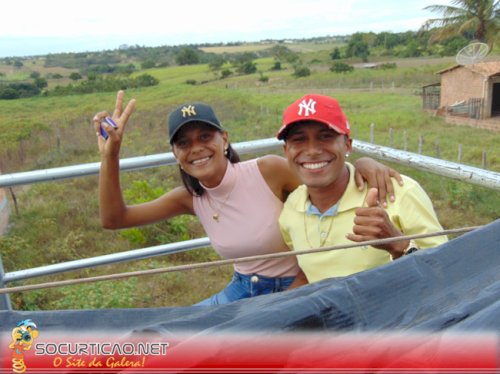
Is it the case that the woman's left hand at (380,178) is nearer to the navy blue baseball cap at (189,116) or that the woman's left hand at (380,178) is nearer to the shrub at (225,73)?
the navy blue baseball cap at (189,116)

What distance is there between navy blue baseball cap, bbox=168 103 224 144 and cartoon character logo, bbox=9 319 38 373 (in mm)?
946

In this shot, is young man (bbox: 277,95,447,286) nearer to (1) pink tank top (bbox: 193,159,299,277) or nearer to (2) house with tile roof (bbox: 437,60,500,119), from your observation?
(1) pink tank top (bbox: 193,159,299,277)

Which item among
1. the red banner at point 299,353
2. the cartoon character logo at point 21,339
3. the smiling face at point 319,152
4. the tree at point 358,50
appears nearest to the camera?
the red banner at point 299,353

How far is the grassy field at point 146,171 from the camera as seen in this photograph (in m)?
4.63

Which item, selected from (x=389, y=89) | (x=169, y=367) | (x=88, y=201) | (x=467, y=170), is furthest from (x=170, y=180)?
(x=389, y=89)

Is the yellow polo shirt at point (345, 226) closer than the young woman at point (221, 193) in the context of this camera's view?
Yes

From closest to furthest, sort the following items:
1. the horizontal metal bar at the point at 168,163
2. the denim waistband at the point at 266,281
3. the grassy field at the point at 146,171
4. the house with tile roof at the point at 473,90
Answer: the horizontal metal bar at the point at 168,163, the denim waistband at the point at 266,281, the grassy field at the point at 146,171, the house with tile roof at the point at 473,90

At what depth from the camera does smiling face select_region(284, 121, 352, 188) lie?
1.69 metres

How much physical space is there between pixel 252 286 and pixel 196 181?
49 cm

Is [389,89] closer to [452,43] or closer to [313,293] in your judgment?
[452,43]

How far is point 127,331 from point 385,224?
2.52ft

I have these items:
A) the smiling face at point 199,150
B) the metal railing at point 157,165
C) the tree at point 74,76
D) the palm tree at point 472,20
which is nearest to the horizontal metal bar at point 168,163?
the metal railing at point 157,165

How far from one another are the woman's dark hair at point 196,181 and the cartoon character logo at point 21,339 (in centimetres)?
101

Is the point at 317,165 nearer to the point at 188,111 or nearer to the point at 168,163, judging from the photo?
the point at 188,111
